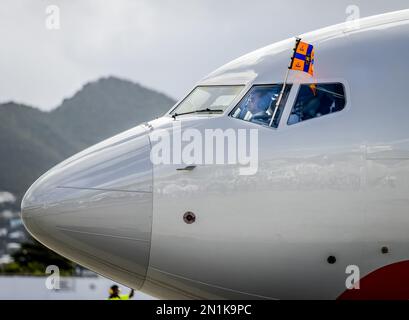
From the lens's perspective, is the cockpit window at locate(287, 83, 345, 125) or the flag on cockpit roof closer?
the cockpit window at locate(287, 83, 345, 125)

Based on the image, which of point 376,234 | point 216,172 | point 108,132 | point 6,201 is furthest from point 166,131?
point 108,132

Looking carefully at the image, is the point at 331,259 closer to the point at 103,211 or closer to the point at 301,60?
the point at 301,60

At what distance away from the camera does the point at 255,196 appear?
1018cm

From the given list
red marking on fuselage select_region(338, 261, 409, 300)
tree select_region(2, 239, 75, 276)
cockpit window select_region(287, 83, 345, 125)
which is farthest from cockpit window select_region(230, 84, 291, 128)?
tree select_region(2, 239, 75, 276)

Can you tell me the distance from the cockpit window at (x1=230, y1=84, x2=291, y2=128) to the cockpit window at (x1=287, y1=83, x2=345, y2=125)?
20 cm

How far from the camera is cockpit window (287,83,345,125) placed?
10516 millimetres

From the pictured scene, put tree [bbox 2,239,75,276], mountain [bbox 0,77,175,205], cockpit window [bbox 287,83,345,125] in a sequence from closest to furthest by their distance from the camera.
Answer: cockpit window [bbox 287,83,345,125]
tree [bbox 2,239,75,276]
mountain [bbox 0,77,175,205]

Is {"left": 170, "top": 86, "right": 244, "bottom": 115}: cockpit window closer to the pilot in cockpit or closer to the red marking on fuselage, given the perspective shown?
the pilot in cockpit

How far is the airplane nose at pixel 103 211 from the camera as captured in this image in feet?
33.5

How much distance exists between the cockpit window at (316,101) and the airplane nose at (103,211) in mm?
2053

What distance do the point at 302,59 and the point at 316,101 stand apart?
635mm

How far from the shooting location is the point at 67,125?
144 metres

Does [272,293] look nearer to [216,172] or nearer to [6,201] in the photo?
[216,172]

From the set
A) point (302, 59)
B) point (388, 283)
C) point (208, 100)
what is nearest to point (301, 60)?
point (302, 59)
